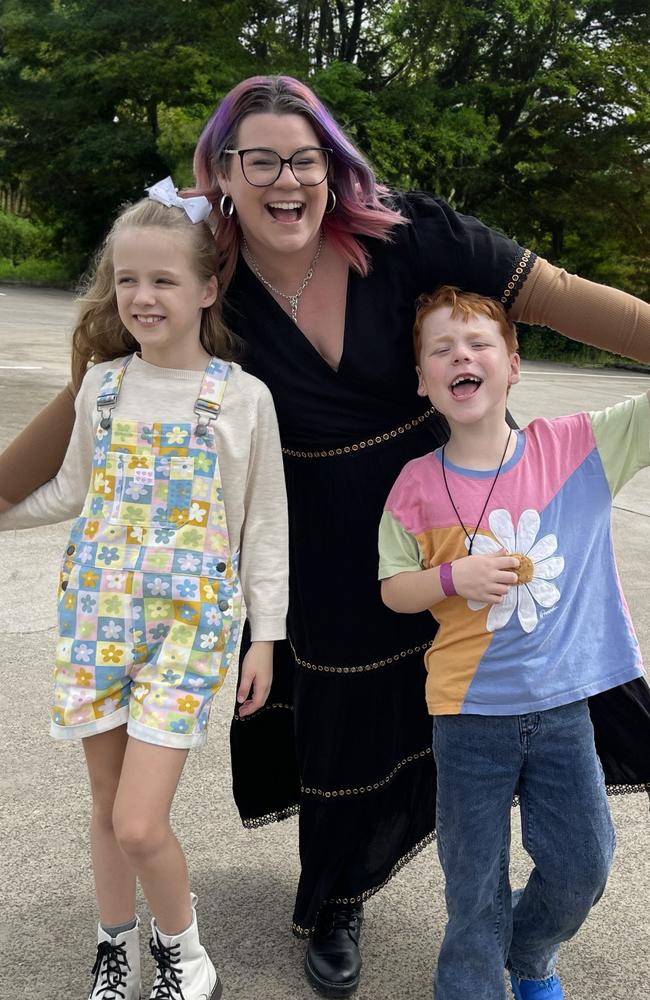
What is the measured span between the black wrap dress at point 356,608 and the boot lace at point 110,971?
0.42m

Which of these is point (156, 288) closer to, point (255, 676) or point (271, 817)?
point (255, 676)

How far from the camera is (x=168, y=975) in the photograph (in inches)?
72.2

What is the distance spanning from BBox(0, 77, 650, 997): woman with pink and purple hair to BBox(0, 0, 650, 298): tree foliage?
2209 centimetres

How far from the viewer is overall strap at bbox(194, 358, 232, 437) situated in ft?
5.79

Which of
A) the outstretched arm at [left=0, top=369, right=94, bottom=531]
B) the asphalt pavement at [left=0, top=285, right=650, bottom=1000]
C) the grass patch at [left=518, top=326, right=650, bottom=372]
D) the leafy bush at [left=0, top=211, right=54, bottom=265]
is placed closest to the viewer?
the outstretched arm at [left=0, top=369, right=94, bottom=531]

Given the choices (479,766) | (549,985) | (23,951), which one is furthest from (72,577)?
(549,985)

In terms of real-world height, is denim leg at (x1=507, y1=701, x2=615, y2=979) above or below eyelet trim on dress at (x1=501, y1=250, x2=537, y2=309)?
below

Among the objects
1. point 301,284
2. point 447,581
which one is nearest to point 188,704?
point 447,581

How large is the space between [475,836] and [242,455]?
78cm

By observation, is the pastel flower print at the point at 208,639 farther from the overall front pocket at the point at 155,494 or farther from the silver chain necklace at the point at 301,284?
the silver chain necklace at the point at 301,284

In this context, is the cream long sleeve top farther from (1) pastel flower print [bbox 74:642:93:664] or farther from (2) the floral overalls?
(1) pastel flower print [bbox 74:642:93:664]

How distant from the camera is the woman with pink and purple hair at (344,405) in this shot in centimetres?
187

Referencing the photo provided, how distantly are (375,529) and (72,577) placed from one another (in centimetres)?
62

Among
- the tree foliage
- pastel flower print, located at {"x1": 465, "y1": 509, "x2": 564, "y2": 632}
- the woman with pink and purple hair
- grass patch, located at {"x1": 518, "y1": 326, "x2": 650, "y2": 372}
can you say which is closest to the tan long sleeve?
the woman with pink and purple hair
